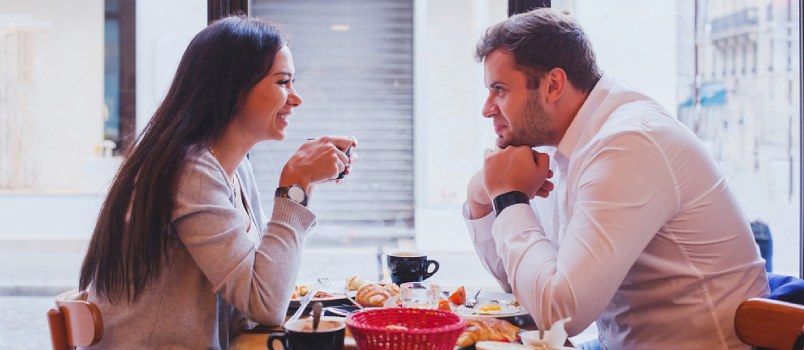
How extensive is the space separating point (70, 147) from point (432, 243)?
5.83 ft

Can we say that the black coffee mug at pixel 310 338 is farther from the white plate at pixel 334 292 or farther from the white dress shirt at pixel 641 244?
the white plate at pixel 334 292

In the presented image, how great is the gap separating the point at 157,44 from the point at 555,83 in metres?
2.12

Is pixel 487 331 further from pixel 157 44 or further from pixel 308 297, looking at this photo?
pixel 157 44

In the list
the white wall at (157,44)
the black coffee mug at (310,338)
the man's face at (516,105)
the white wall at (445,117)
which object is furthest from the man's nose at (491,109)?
the white wall at (157,44)

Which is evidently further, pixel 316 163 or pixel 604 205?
pixel 316 163

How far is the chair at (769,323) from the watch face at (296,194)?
38.4 inches

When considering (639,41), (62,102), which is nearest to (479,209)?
(639,41)

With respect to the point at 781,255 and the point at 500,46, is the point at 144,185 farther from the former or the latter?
the point at 781,255

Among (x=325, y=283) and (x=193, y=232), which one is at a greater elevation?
(x=193, y=232)

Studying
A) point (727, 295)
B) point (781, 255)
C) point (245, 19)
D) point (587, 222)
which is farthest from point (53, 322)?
point (781, 255)

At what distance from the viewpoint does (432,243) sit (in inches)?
137

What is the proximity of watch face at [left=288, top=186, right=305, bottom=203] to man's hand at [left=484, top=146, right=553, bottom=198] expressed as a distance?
44cm

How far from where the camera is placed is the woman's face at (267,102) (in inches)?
74.2

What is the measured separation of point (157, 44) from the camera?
337cm
